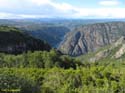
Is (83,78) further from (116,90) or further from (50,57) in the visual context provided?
(50,57)

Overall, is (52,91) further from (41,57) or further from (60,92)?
(41,57)

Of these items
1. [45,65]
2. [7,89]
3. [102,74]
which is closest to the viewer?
[7,89]

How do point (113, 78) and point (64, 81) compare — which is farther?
point (113, 78)

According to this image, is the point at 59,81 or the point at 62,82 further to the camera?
the point at 62,82

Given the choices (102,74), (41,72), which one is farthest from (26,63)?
(102,74)

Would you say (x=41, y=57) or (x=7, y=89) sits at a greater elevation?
(x=7, y=89)

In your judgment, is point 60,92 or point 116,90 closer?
point 60,92

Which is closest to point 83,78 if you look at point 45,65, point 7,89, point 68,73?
point 68,73

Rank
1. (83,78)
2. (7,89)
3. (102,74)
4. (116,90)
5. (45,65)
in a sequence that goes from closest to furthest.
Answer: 1. (7,89)
2. (116,90)
3. (83,78)
4. (102,74)
5. (45,65)

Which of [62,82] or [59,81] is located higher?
[59,81]
